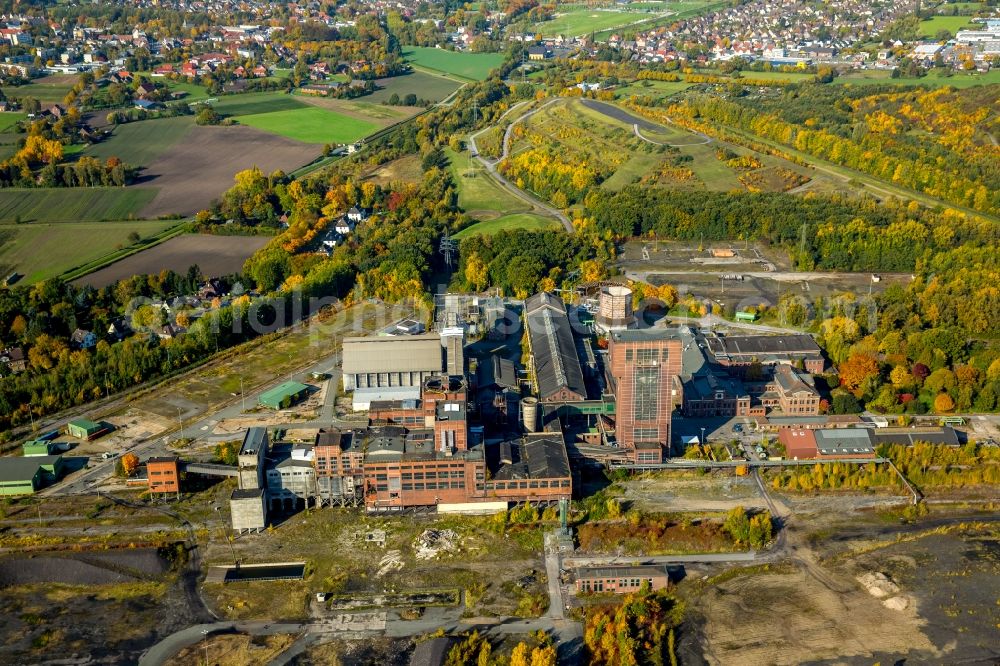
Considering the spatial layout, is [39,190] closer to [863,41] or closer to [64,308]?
[64,308]

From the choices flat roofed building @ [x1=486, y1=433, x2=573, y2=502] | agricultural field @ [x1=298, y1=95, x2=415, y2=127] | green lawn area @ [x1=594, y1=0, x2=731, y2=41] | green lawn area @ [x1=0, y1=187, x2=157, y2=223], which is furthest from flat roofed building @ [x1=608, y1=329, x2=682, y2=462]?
green lawn area @ [x1=594, y1=0, x2=731, y2=41]

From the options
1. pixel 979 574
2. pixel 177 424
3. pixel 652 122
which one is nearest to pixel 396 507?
pixel 177 424

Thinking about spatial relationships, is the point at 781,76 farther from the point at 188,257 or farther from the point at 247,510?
the point at 247,510

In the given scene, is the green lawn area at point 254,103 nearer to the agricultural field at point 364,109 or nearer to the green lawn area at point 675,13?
the agricultural field at point 364,109

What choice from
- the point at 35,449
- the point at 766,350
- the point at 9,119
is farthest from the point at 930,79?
the point at 9,119

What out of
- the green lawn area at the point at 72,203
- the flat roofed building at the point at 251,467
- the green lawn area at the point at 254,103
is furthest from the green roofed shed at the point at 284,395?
the green lawn area at the point at 254,103

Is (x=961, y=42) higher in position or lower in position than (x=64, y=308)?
higher
